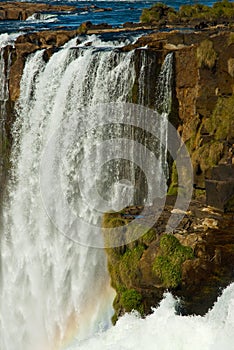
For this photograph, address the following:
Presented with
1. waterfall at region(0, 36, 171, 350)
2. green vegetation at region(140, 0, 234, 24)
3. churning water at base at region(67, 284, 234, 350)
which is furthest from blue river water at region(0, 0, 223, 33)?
churning water at base at region(67, 284, 234, 350)

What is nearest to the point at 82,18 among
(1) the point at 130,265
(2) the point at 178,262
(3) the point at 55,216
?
(3) the point at 55,216

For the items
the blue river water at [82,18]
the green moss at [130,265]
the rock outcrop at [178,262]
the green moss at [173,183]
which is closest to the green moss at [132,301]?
the rock outcrop at [178,262]

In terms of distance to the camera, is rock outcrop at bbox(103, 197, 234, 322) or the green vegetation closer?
rock outcrop at bbox(103, 197, 234, 322)

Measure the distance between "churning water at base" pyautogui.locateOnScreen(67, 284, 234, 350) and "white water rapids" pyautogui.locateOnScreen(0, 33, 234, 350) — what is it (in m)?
0.97

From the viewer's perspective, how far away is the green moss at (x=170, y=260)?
16263mm

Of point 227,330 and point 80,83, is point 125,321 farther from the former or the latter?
point 80,83

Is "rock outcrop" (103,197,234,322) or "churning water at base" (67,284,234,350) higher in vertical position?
"rock outcrop" (103,197,234,322)

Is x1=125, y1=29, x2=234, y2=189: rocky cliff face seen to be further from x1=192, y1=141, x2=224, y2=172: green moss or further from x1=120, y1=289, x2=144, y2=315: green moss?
x1=120, y1=289, x2=144, y2=315: green moss

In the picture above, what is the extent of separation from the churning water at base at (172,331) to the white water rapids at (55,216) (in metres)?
0.97

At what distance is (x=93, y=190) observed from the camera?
22844 millimetres

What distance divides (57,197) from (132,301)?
7900 millimetres

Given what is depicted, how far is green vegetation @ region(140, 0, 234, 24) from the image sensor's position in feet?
111

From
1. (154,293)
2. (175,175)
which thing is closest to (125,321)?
(154,293)

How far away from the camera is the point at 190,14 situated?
37938 millimetres
